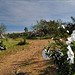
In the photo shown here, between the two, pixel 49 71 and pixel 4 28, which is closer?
pixel 49 71

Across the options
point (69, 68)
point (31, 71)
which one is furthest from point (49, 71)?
point (69, 68)

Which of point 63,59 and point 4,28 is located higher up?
point 4,28

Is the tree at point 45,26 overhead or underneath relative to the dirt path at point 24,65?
overhead

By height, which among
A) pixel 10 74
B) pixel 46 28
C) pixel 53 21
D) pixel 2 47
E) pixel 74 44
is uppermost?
pixel 53 21

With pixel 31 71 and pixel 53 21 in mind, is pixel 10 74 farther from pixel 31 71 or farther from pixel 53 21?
pixel 53 21

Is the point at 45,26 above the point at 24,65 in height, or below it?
above

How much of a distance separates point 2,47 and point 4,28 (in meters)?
7.29

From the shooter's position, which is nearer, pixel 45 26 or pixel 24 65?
pixel 24 65

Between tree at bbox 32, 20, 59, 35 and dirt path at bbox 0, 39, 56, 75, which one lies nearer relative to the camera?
dirt path at bbox 0, 39, 56, 75

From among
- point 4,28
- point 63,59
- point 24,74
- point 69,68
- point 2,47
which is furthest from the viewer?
point 4,28

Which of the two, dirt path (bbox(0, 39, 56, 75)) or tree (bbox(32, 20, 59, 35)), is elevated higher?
tree (bbox(32, 20, 59, 35))

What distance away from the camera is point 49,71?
8.41 feet

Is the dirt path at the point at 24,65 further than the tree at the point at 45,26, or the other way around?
the tree at the point at 45,26

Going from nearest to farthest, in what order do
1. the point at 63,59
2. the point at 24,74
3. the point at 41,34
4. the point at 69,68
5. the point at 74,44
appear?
1. the point at 74,44
2. the point at 69,68
3. the point at 63,59
4. the point at 24,74
5. the point at 41,34
